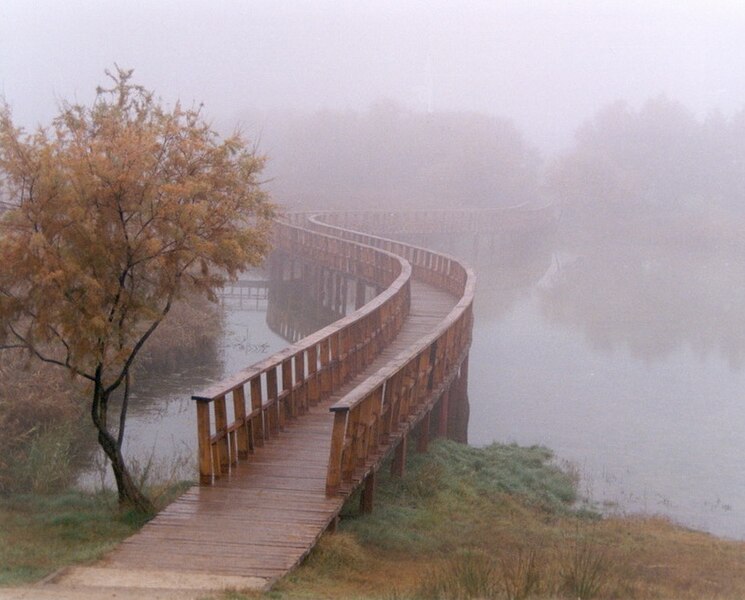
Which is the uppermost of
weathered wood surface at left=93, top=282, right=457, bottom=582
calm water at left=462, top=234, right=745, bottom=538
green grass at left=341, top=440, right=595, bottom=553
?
weathered wood surface at left=93, top=282, right=457, bottom=582

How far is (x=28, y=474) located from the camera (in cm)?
1288

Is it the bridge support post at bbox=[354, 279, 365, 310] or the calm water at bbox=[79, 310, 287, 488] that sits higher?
the bridge support post at bbox=[354, 279, 365, 310]

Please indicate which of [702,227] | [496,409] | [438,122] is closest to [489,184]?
[438,122]

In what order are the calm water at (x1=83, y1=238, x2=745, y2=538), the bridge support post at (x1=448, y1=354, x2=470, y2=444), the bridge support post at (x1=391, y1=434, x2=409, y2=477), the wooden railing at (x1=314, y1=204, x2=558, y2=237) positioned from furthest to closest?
the wooden railing at (x1=314, y1=204, x2=558, y2=237) < the bridge support post at (x1=448, y1=354, x2=470, y2=444) < the calm water at (x1=83, y1=238, x2=745, y2=538) < the bridge support post at (x1=391, y1=434, x2=409, y2=477)

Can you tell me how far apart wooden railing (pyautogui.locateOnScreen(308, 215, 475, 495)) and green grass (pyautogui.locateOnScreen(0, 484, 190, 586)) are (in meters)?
2.18

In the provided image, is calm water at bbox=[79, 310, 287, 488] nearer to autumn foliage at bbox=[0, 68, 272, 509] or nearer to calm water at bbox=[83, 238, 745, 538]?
calm water at bbox=[83, 238, 745, 538]

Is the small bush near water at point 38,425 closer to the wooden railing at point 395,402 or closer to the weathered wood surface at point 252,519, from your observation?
the weathered wood surface at point 252,519

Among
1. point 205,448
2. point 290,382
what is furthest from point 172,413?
point 205,448

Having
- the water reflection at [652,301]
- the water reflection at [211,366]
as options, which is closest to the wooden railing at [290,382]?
the water reflection at [211,366]

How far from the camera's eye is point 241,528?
891 centimetres

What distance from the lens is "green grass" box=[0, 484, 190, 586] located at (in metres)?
8.32

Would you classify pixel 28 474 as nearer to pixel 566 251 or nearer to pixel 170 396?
pixel 170 396

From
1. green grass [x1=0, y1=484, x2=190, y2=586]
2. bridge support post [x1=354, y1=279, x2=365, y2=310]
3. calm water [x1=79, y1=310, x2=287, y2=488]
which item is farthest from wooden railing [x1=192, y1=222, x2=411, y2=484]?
bridge support post [x1=354, y1=279, x2=365, y2=310]

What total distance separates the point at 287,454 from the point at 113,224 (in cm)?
297
